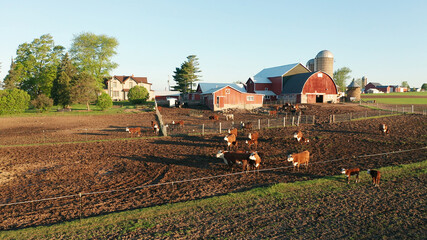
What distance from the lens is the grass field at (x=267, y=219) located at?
8125mm

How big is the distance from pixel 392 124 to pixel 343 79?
9472 centimetres

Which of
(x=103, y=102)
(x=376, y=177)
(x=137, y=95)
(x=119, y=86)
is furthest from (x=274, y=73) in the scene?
(x=376, y=177)

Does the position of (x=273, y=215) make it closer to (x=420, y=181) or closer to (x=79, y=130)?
(x=420, y=181)

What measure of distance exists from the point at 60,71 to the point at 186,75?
33733mm

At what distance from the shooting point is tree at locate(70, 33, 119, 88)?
2315 inches

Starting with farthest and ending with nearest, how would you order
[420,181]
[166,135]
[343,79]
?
[343,79] < [166,135] < [420,181]

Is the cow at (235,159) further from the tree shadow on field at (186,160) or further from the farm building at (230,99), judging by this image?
the farm building at (230,99)

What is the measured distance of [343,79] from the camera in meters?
113

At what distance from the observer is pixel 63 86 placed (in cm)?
5028

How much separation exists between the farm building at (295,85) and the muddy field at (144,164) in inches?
956

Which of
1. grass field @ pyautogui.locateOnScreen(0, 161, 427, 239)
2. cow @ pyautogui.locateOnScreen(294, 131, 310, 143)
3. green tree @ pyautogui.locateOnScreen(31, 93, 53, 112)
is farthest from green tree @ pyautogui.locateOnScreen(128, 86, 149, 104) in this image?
grass field @ pyautogui.locateOnScreen(0, 161, 427, 239)

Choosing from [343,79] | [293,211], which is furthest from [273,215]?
[343,79]

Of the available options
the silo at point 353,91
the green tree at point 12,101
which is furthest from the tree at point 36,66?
the silo at point 353,91

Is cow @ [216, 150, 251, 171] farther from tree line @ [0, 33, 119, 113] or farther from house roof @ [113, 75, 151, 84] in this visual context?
house roof @ [113, 75, 151, 84]
